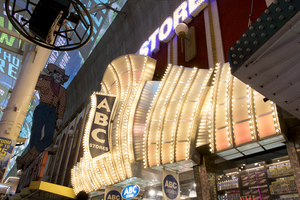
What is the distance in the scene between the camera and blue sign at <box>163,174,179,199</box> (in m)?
5.51

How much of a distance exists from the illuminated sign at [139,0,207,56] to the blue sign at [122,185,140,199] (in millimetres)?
6446

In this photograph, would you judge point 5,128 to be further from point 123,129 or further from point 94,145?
point 123,129

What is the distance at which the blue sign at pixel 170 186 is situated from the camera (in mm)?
5505

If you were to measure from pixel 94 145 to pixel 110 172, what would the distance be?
3.37 ft

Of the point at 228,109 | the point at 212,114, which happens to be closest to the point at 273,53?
the point at 228,109

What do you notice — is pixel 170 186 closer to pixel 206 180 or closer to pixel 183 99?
pixel 206 180

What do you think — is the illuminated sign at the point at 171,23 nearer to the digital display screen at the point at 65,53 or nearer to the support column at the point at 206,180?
the digital display screen at the point at 65,53

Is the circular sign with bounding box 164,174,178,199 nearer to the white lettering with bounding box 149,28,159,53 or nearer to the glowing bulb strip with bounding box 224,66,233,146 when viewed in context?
the glowing bulb strip with bounding box 224,66,233,146

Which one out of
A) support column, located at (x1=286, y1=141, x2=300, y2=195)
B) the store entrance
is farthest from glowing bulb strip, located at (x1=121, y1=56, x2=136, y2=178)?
support column, located at (x1=286, y1=141, x2=300, y2=195)

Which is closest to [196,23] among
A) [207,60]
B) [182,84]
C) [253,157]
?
[207,60]

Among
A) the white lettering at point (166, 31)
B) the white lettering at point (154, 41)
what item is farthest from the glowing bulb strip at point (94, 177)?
the white lettering at point (166, 31)

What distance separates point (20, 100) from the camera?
673cm

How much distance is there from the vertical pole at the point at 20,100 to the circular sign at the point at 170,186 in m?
4.42

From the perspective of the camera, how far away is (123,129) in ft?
22.7
